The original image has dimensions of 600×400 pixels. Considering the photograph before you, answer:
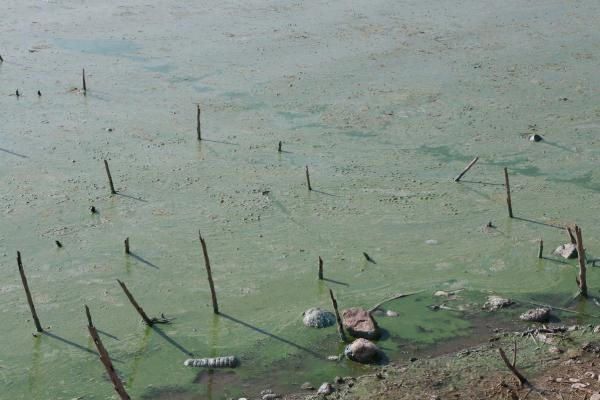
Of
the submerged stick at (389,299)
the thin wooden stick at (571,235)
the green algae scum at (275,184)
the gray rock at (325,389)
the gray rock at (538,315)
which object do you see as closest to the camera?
the gray rock at (325,389)

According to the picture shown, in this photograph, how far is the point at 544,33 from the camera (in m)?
11.9

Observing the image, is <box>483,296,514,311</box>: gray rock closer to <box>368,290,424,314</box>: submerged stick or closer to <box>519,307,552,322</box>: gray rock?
<box>519,307,552,322</box>: gray rock

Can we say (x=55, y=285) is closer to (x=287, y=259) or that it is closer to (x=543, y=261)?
(x=287, y=259)

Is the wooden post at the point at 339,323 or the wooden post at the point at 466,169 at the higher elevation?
the wooden post at the point at 466,169

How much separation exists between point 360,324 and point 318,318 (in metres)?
0.31

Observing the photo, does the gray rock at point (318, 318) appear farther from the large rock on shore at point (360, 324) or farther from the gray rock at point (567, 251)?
the gray rock at point (567, 251)

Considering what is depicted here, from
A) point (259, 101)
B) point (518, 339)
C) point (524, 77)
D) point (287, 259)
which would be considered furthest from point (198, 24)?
point (518, 339)

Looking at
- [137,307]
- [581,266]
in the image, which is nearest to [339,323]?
[137,307]

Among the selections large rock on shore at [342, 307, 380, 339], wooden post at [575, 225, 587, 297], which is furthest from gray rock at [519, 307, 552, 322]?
large rock on shore at [342, 307, 380, 339]

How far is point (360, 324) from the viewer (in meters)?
5.70

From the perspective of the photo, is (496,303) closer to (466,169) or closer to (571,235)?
(571,235)

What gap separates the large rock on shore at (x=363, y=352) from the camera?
543 cm

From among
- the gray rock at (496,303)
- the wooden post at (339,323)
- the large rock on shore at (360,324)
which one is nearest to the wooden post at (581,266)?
the gray rock at (496,303)

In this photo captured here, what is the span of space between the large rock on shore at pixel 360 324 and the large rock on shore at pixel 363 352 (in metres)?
0.17
